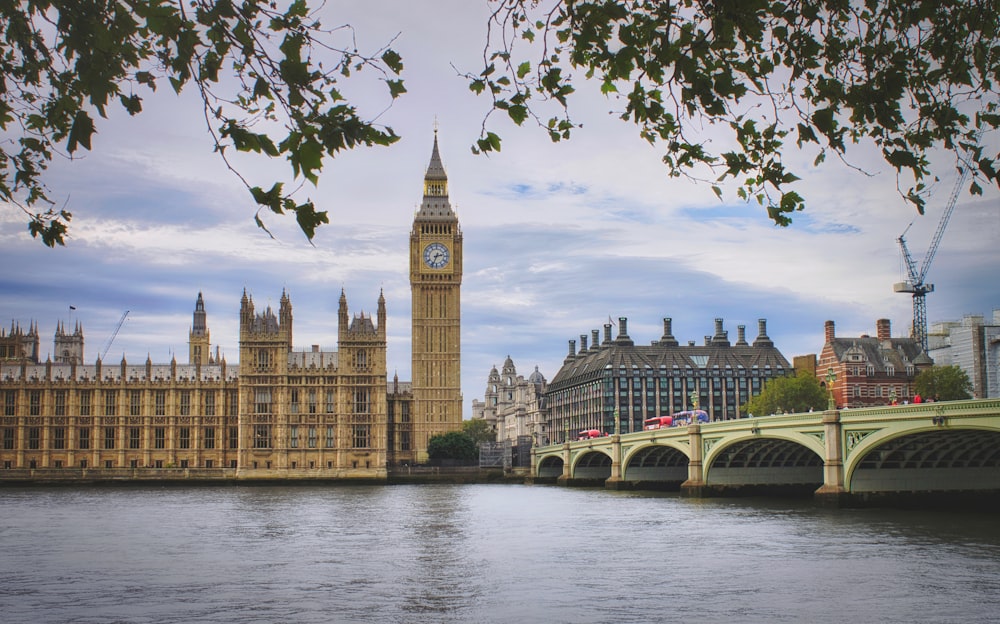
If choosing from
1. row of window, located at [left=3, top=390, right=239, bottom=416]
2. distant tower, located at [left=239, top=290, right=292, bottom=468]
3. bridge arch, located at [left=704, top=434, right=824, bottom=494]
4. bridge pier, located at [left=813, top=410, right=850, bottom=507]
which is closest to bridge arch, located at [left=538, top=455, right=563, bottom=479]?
distant tower, located at [left=239, top=290, right=292, bottom=468]

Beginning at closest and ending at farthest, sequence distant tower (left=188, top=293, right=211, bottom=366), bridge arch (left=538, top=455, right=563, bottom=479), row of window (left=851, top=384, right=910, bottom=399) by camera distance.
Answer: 1. row of window (left=851, top=384, right=910, bottom=399)
2. bridge arch (left=538, top=455, right=563, bottom=479)
3. distant tower (left=188, top=293, right=211, bottom=366)

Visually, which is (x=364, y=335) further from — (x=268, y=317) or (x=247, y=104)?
(x=247, y=104)

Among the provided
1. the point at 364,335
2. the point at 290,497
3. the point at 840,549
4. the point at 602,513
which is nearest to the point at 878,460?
the point at 602,513

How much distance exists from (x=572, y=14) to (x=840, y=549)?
1177 inches

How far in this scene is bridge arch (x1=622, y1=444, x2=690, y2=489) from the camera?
9344 cm

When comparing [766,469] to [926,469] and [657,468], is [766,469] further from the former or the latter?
[657,468]

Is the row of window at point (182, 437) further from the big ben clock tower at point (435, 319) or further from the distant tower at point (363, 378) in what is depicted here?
the big ben clock tower at point (435, 319)

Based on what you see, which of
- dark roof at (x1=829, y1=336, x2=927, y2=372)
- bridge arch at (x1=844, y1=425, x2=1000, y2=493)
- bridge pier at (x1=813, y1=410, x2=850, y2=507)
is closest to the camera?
bridge pier at (x1=813, y1=410, x2=850, y2=507)

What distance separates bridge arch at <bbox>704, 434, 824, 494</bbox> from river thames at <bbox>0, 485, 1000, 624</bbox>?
55.0ft

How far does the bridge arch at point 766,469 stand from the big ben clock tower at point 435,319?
67548 mm

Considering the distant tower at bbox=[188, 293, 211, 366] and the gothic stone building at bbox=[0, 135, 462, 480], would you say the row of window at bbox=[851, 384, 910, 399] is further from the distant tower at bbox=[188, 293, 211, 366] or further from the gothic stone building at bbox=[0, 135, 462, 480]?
the distant tower at bbox=[188, 293, 211, 366]

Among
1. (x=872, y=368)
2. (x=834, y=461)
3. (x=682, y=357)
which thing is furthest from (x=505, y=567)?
(x=682, y=357)

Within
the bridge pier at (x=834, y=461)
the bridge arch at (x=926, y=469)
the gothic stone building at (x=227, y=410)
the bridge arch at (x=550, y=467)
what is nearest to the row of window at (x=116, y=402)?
the gothic stone building at (x=227, y=410)

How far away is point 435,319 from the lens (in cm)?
14500
